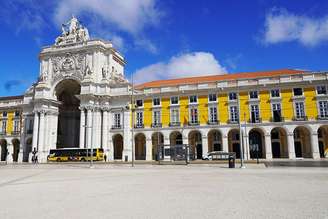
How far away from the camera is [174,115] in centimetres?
5122

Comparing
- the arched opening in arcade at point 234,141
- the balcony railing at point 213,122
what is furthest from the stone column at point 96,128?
the arched opening in arcade at point 234,141

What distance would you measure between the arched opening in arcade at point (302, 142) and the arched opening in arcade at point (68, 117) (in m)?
43.1

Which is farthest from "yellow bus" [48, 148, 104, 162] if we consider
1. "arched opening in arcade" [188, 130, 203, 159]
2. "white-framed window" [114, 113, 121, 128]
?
"arched opening in arcade" [188, 130, 203, 159]

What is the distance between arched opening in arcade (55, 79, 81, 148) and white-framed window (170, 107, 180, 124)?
22.5 meters

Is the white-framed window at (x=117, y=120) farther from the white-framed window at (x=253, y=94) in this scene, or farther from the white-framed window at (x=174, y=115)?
the white-framed window at (x=253, y=94)

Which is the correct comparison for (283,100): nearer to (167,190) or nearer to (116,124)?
(116,124)

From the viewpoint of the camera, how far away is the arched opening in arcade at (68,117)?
2434 inches

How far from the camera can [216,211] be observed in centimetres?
815

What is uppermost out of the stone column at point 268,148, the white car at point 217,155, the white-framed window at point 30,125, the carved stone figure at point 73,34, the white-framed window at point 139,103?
the carved stone figure at point 73,34

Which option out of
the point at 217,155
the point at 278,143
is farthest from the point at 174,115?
the point at 278,143

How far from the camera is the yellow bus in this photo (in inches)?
1949

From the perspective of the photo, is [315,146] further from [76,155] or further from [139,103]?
[76,155]

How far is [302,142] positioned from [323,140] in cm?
309

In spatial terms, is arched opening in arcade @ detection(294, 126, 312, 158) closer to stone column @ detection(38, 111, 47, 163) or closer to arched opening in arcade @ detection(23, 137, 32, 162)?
stone column @ detection(38, 111, 47, 163)
